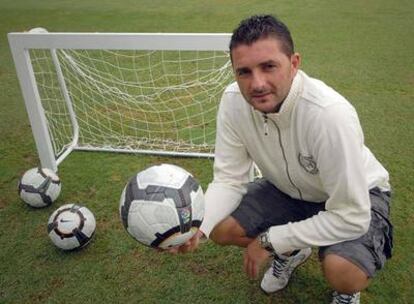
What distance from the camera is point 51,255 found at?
2779 mm

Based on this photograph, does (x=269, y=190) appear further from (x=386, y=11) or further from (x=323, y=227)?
(x=386, y=11)

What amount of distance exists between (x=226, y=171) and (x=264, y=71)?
69cm

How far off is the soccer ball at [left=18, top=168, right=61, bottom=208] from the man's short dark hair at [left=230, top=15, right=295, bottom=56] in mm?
1966

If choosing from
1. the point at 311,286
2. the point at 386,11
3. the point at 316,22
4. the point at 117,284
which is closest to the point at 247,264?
the point at 311,286

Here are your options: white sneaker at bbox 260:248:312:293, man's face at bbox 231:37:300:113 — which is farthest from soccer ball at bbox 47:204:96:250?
man's face at bbox 231:37:300:113

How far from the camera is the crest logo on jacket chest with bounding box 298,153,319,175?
1.93 metres

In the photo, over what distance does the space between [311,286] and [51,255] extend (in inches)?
64.3

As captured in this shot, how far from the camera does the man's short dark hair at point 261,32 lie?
1.71 meters

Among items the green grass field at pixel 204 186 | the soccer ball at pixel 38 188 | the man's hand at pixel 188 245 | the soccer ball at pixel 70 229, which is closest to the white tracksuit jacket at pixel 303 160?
the man's hand at pixel 188 245

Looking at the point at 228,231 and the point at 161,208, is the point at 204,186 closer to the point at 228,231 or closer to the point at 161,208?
the point at 228,231

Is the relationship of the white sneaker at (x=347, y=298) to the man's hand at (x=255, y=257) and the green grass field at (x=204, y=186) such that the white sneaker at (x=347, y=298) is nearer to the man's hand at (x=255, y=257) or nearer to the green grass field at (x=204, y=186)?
the green grass field at (x=204, y=186)

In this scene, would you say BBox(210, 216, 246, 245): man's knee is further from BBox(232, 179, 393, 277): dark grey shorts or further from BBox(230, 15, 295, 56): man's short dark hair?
BBox(230, 15, 295, 56): man's short dark hair

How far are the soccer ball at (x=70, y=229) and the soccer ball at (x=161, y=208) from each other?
0.92 meters

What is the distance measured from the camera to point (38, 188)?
122 inches
